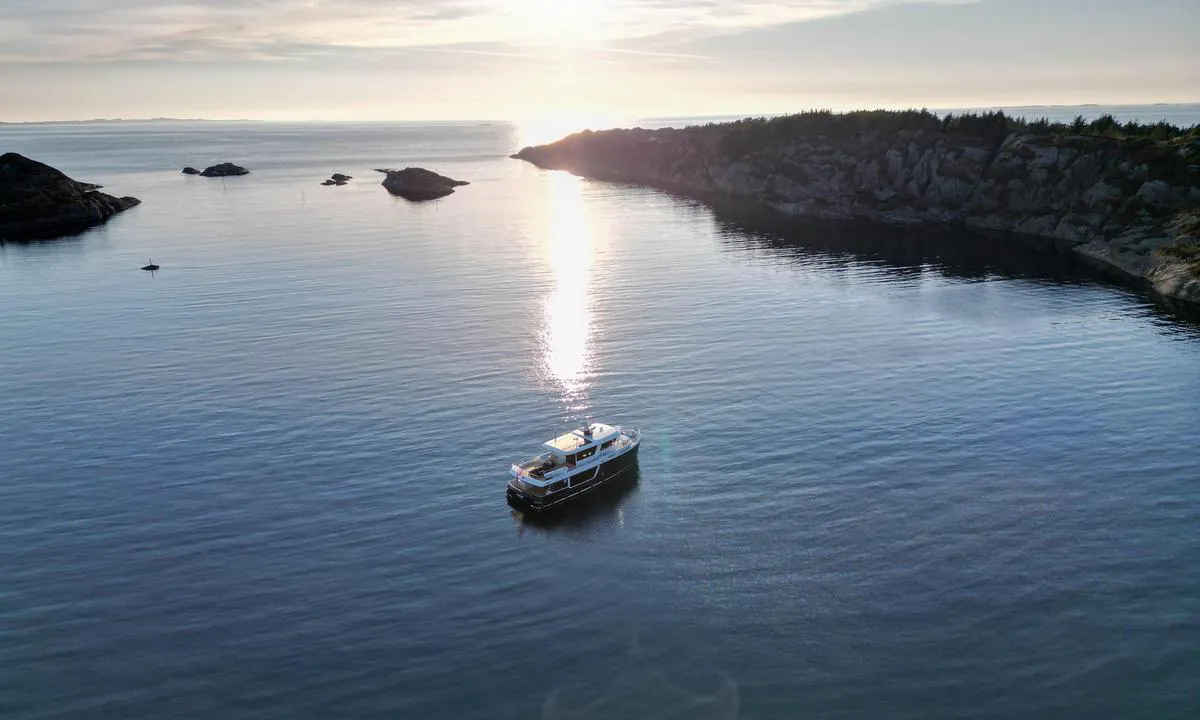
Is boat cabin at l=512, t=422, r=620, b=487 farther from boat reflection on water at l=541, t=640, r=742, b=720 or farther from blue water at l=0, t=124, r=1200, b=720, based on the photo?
boat reflection on water at l=541, t=640, r=742, b=720

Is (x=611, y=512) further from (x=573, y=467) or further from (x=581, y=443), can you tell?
(x=581, y=443)

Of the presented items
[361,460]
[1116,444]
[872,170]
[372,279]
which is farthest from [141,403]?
[872,170]

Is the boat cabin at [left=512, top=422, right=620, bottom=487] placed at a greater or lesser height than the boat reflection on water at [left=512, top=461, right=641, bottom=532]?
greater

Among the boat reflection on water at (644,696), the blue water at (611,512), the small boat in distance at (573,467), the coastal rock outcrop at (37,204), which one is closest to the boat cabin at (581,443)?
the small boat in distance at (573,467)

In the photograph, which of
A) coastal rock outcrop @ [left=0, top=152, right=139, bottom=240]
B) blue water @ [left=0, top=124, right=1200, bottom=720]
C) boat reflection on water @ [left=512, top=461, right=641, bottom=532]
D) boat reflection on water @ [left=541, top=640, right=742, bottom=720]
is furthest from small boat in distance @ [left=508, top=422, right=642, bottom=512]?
coastal rock outcrop @ [left=0, top=152, right=139, bottom=240]

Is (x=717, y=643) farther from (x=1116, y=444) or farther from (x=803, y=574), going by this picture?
(x=1116, y=444)

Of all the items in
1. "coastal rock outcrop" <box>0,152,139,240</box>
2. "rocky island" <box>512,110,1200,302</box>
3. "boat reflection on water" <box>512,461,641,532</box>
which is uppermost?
"rocky island" <box>512,110,1200,302</box>

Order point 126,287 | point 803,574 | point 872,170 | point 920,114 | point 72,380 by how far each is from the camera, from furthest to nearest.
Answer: point 920,114, point 872,170, point 126,287, point 72,380, point 803,574

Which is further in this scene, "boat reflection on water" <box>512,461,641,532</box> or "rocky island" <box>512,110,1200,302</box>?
"rocky island" <box>512,110,1200,302</box>
